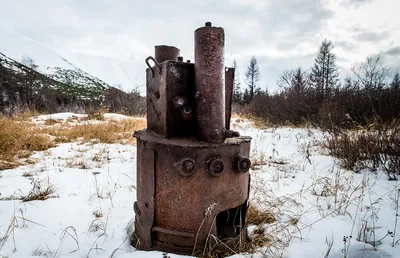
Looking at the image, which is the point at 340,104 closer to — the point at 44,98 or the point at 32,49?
the point at 44,98

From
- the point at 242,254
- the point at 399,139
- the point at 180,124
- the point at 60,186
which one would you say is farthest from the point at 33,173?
the point at 399,139

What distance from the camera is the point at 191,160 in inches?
56.5

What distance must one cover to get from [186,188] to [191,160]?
0.67 feet

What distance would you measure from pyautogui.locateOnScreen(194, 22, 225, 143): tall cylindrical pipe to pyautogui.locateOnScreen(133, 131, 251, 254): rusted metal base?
113mm

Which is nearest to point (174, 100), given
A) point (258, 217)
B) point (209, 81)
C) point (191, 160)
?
point (209, 81)

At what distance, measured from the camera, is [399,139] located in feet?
10.7

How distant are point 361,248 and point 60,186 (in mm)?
3158

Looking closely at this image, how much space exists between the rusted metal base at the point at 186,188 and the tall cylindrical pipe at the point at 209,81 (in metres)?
0.11

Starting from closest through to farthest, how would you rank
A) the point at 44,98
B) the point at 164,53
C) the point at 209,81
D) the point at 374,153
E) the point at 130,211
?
the point at 209,81
the point at 164,53
the point at 130,211
the point at 374,153
the point at 44,98

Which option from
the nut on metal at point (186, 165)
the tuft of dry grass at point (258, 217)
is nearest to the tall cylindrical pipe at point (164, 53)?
the nut on metal at point (186, 165)

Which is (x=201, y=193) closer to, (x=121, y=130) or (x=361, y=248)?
(x=361, y=248)

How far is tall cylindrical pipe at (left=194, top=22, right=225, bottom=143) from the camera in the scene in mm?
1527

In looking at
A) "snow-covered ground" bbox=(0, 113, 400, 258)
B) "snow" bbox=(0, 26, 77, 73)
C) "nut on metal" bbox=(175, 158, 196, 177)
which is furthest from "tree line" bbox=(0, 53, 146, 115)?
"snow" bbox=(0, 26, 77, 73)

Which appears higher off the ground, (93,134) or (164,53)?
(164,53)
